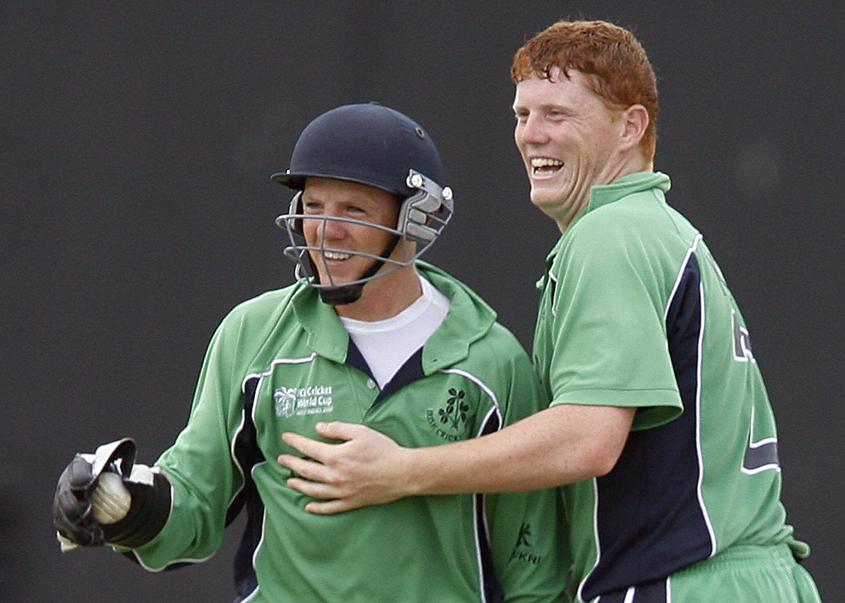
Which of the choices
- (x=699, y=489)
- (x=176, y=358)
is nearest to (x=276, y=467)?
(x=699, y=489)

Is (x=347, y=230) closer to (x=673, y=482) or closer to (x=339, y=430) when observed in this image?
(x=339, y=430)

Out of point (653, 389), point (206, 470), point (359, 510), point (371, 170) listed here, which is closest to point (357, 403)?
point (359, 510)

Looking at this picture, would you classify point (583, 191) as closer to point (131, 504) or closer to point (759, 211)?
point (131, 504)

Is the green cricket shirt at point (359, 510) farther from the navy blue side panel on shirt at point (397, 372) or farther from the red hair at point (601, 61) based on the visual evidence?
the red hair at point (601, 61)

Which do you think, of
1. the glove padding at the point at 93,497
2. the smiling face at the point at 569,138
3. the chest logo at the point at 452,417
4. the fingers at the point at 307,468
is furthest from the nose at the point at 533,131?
the glove padding at the point at 93,497

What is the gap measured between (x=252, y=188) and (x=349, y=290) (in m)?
1.73

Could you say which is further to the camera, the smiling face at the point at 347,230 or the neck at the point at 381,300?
the neck at the point at 381,300

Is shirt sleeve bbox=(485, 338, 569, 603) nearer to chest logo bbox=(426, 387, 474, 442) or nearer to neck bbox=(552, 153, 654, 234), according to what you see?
chest logo bbox=(426, 387, 474, 442)

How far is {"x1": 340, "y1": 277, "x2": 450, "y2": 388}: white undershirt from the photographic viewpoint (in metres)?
3.04

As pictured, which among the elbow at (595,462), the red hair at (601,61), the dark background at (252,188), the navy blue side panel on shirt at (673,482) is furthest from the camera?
the dark background at (252,188)

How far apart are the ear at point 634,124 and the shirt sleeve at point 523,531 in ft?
1.65

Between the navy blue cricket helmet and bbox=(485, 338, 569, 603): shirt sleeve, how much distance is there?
33 cm

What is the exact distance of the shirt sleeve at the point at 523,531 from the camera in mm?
3016

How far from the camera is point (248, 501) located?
3.16 m
